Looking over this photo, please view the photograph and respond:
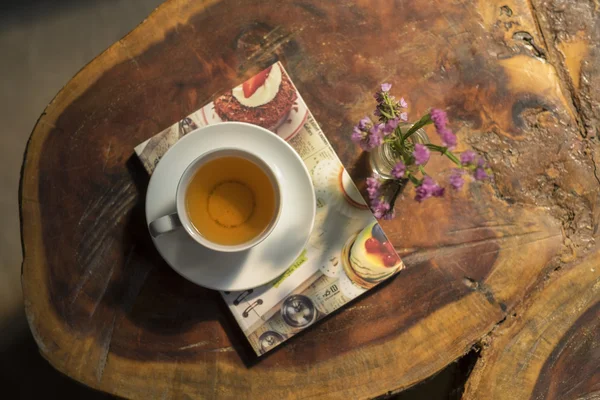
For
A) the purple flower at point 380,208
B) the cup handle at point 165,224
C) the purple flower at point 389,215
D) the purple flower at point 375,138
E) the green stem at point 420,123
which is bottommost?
the purple flower at point 389,215

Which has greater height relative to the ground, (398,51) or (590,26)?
(398,51)

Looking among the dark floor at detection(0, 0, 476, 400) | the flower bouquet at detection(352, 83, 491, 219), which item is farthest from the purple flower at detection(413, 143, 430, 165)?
the dark floor at detection(0, 0, 476, 400)

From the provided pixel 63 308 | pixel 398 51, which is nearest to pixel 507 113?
pixel 398 51

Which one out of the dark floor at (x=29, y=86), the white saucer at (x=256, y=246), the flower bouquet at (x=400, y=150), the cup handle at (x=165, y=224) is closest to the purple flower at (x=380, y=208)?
the flower bouquet at (x=400, y=150)

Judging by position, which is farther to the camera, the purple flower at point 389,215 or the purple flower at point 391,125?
the purple flower at point 389,215

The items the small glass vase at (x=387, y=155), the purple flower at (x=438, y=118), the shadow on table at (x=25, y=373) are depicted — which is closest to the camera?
the purple flower at (x=438, y=118)

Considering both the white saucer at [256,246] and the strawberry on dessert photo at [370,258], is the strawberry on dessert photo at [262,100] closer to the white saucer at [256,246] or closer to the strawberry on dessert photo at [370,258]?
the white saucer at [256,246]

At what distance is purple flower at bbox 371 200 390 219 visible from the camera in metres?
0.92

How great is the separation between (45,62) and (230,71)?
918 millimetres

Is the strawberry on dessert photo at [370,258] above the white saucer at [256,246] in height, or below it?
below

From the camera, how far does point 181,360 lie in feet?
3.07

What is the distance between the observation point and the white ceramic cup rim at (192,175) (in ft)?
2.72

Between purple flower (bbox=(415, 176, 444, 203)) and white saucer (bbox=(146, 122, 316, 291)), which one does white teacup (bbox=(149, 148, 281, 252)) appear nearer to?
white saucer (bbox=(146, 122, 316, 291))

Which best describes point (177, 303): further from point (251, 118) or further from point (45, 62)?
point (45, 62)
